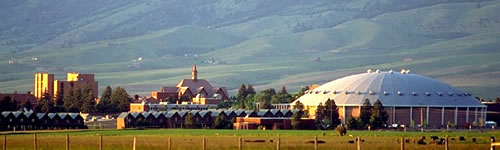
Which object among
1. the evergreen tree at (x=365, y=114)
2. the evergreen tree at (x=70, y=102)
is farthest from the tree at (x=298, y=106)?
the evergreen tree at (x=70, y=102)

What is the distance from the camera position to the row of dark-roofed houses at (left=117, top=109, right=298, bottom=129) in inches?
6014

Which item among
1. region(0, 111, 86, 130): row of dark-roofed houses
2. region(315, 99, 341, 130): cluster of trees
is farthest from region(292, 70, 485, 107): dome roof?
region(0, 111, 86, 130): row of dark-roofed houses

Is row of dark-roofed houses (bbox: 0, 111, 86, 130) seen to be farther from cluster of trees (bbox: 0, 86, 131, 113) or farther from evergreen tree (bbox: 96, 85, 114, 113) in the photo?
evergreen tree (bbox: 96, 85, 114, 113)

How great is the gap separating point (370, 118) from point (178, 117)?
24.8 m

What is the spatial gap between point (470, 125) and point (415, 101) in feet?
33.5

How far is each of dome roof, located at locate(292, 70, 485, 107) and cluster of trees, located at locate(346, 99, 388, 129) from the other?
10.5 meters

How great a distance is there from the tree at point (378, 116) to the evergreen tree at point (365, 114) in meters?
0.58

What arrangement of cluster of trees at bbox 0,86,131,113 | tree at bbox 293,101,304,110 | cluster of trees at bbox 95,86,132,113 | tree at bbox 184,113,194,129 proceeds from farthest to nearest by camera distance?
1. cluster of trees at bbox 95,86,132,113
2. cluster of trees at bbox 0,86,131,113
3. tree at bbox 293,101,304,110
4. tree at bbox 184,113,194,129

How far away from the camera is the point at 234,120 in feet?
503

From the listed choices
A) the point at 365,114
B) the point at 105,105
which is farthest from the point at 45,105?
the point at 365,114

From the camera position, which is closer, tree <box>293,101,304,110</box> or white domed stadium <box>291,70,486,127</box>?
white domed stadium <box>291,70,486,127</box>

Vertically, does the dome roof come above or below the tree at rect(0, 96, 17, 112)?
above

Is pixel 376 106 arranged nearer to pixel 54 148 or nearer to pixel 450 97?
pixel 450 97

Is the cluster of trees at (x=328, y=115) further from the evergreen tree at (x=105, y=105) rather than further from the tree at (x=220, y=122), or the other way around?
the evergreen tree at (x=105, y=105)
